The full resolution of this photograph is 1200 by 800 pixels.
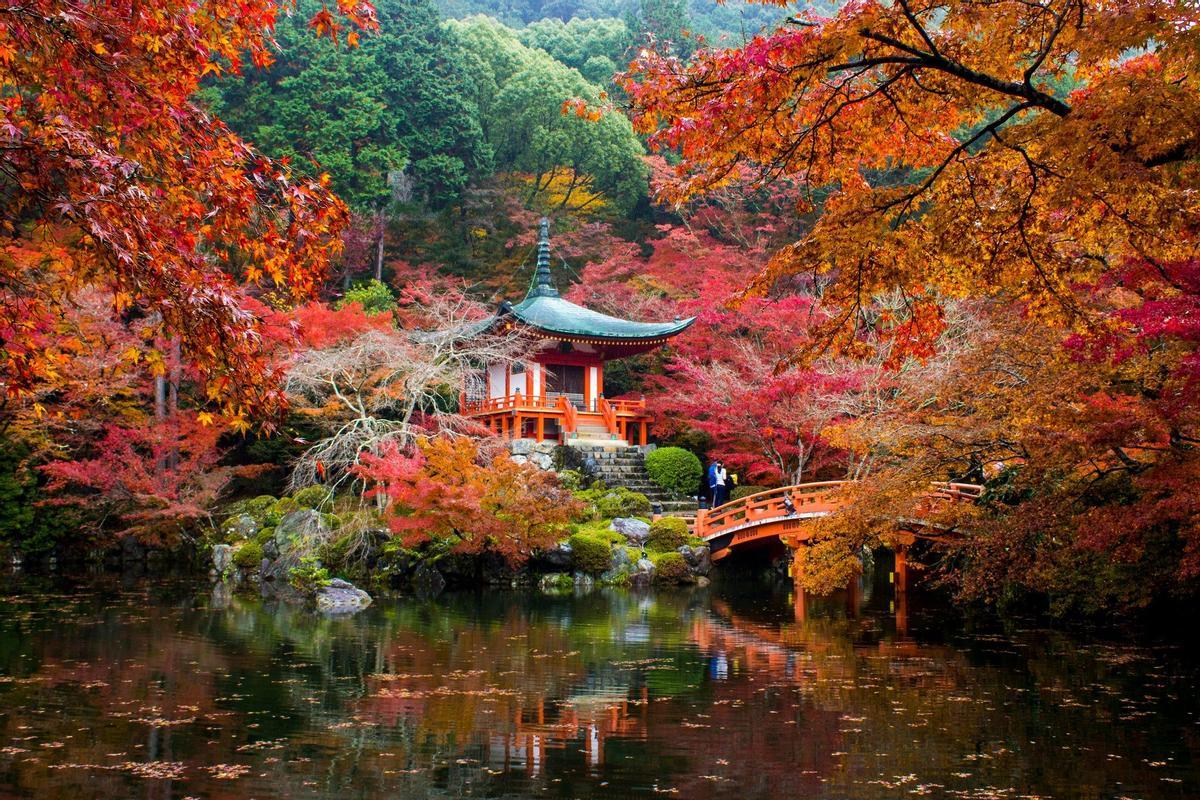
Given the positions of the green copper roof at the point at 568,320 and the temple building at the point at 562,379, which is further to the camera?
the temple building at the point at 562,379

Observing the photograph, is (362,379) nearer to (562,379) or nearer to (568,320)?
(568,320)

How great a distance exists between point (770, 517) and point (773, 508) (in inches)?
7.9

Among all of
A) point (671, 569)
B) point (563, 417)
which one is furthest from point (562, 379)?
point (671, 569)

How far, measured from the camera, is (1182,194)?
6023 mm

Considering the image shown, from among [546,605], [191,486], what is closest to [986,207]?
[546,605]

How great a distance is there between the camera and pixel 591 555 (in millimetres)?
18953

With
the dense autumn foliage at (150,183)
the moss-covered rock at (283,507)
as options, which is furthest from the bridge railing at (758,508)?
the dense autumn foliage at (150,183)

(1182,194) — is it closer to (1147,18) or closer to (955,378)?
(1147,18)

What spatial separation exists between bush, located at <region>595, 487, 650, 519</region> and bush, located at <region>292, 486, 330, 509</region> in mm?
5592

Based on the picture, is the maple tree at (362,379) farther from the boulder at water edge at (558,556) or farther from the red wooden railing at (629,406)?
the red wooden railing at (629,406)

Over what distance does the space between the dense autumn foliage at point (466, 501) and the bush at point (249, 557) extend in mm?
2973

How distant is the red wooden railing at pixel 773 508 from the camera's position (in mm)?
16303

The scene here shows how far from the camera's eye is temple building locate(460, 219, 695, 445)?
82.3 ft

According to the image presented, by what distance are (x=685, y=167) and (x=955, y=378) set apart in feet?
23.4
